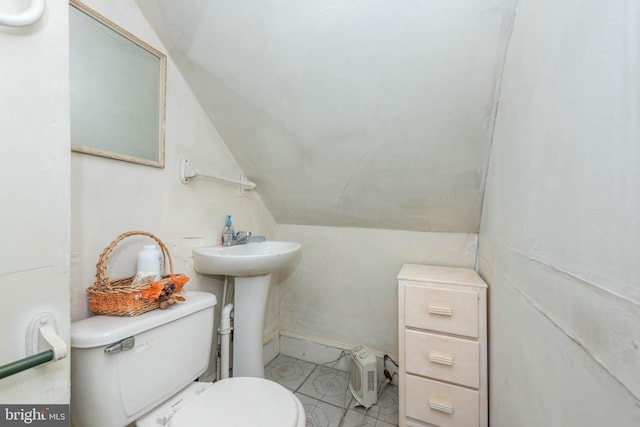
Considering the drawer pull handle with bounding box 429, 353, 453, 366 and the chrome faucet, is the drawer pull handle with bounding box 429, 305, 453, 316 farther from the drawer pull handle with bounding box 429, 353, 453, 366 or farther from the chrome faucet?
the chrome faucet

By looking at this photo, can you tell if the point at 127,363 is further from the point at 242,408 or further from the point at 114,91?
the point at 114,91

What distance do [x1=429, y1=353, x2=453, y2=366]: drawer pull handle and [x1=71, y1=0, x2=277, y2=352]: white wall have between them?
1148mm

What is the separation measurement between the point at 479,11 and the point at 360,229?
3.98ft

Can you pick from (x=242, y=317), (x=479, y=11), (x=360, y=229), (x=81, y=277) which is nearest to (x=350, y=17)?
(x=479, y=11)

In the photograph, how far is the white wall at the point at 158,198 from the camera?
0.87m

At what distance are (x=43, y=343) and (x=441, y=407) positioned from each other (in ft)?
4.72

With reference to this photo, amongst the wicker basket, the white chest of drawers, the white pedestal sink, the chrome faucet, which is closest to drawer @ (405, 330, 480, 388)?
the white chest of drawers

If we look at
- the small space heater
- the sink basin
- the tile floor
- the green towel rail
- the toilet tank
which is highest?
the sink basin

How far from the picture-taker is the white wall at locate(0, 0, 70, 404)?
0.53m

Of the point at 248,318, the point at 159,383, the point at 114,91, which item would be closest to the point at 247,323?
the point at 248,318

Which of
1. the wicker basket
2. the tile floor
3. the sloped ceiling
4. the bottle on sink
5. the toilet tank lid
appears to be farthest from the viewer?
the bottle on sink

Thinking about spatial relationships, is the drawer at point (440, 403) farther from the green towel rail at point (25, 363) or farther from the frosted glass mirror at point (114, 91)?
the frosted glass mirror at point (114, 91)

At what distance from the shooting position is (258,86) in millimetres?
1175

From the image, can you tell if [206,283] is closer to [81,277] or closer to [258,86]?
[81,277]
